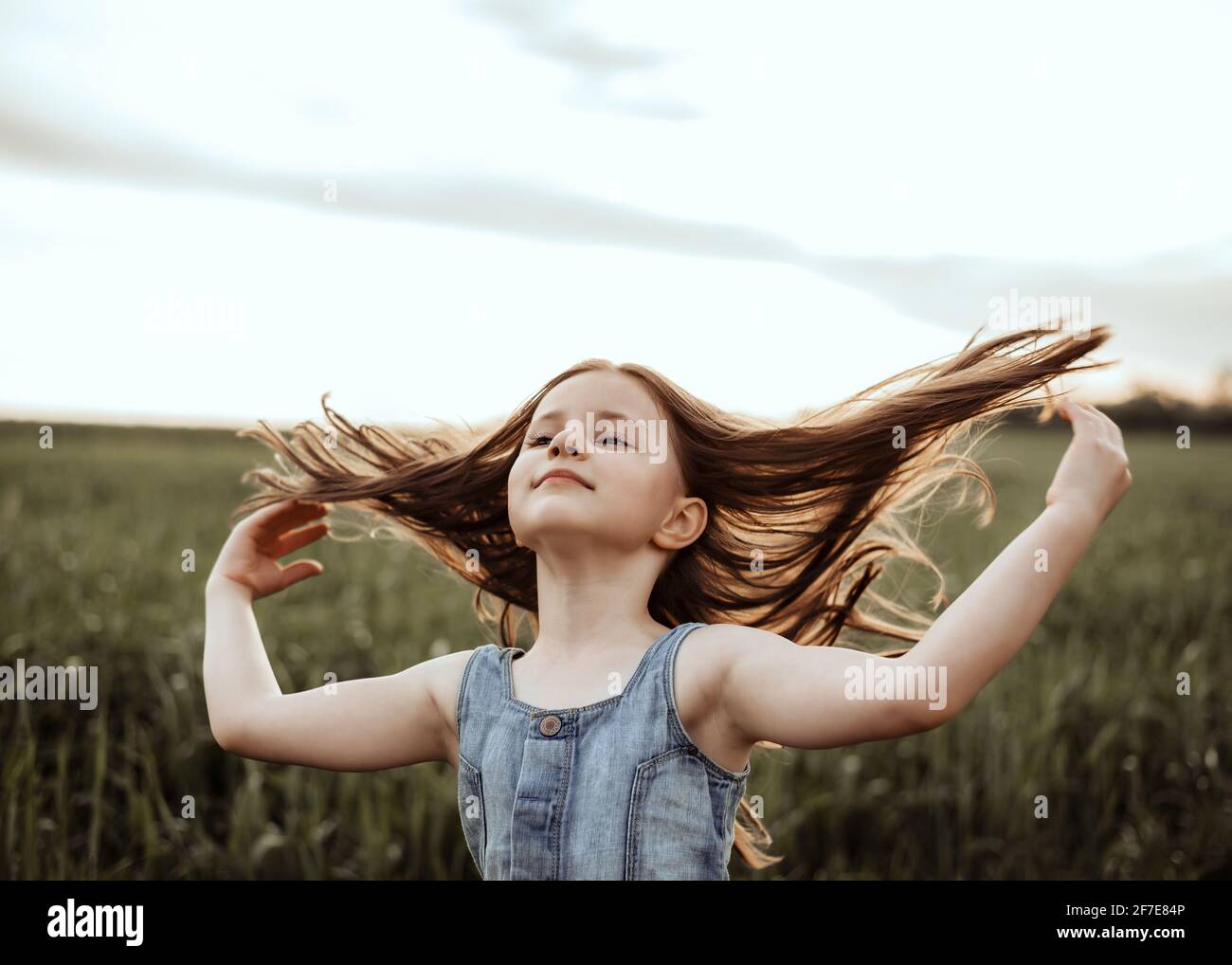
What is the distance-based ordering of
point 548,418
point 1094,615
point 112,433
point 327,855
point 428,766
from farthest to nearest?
point 112,433 → point 1094,615 → point 428,766 → point 327,855 → point 548,418

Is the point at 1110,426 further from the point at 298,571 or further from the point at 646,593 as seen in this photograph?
the point at 298,571

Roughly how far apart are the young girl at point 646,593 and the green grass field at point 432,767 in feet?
1.01

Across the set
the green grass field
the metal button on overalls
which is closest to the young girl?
the metal button on overalls

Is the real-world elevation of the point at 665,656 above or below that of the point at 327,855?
above

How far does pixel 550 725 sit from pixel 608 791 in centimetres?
13

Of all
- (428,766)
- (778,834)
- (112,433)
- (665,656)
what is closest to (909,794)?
(778,834)

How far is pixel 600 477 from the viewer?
163 centimetres

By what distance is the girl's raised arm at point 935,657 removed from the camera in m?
1.40

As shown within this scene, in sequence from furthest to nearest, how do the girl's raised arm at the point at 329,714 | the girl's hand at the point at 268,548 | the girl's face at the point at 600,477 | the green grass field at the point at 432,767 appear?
the green grass field at the point at 432,767 < the girl's hand at the point at 268,548 < the girl's raised arm at the point at 329,714 < the girl's face at the point at 600,477

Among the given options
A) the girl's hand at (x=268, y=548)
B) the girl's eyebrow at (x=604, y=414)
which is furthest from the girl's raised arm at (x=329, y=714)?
the girl's eyebrow at (x=604, y=414)

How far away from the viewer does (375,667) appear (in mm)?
4035

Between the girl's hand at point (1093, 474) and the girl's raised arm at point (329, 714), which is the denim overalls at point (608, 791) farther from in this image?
the girl's hand at point (1093, 474)
